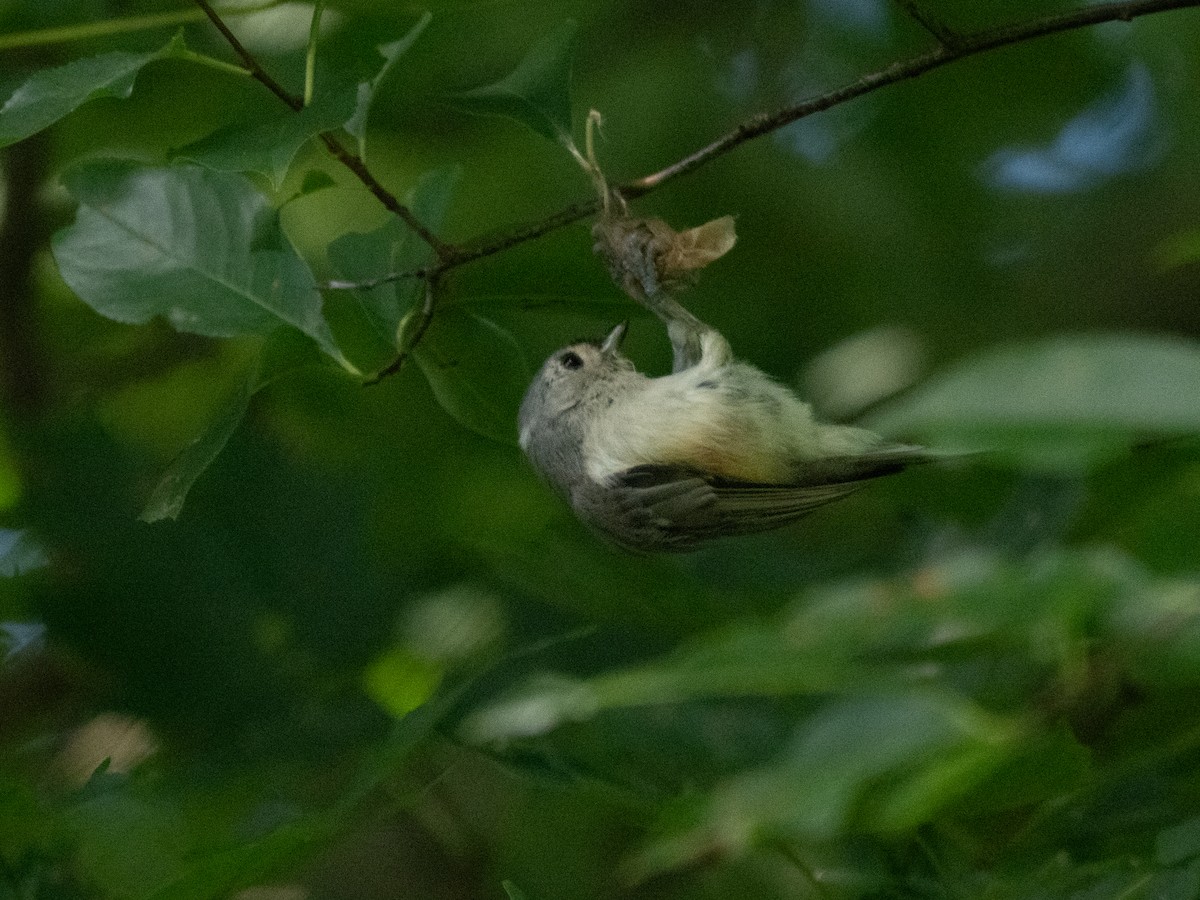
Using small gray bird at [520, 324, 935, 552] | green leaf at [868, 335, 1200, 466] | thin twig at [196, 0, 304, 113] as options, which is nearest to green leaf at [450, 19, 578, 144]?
thin twig at [196, 0, 304, 113]

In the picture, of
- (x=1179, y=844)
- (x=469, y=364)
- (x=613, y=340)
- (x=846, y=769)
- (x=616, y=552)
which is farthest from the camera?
(x=616, y=552)

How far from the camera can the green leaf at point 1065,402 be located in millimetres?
863

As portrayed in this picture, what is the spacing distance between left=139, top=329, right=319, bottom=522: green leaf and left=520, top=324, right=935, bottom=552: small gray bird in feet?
2.47

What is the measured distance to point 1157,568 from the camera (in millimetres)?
1343

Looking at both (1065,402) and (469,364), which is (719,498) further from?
(1065,402)

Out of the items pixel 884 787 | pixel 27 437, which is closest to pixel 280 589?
pixel 27 437

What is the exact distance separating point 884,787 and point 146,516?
108cm

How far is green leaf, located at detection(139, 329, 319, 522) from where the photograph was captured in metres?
2.05

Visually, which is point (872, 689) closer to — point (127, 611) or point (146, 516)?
point (146, 516)

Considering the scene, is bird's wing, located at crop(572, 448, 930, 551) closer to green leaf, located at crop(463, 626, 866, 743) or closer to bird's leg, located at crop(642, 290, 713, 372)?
bird's leg, located at crop(642, 290, 713, 372)

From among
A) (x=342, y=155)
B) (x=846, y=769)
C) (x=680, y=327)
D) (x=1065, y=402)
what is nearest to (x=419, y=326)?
(x=342, y=155)

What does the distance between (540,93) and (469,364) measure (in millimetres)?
419

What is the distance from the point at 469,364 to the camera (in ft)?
7.77

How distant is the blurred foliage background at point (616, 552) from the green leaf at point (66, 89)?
22 centimetres
